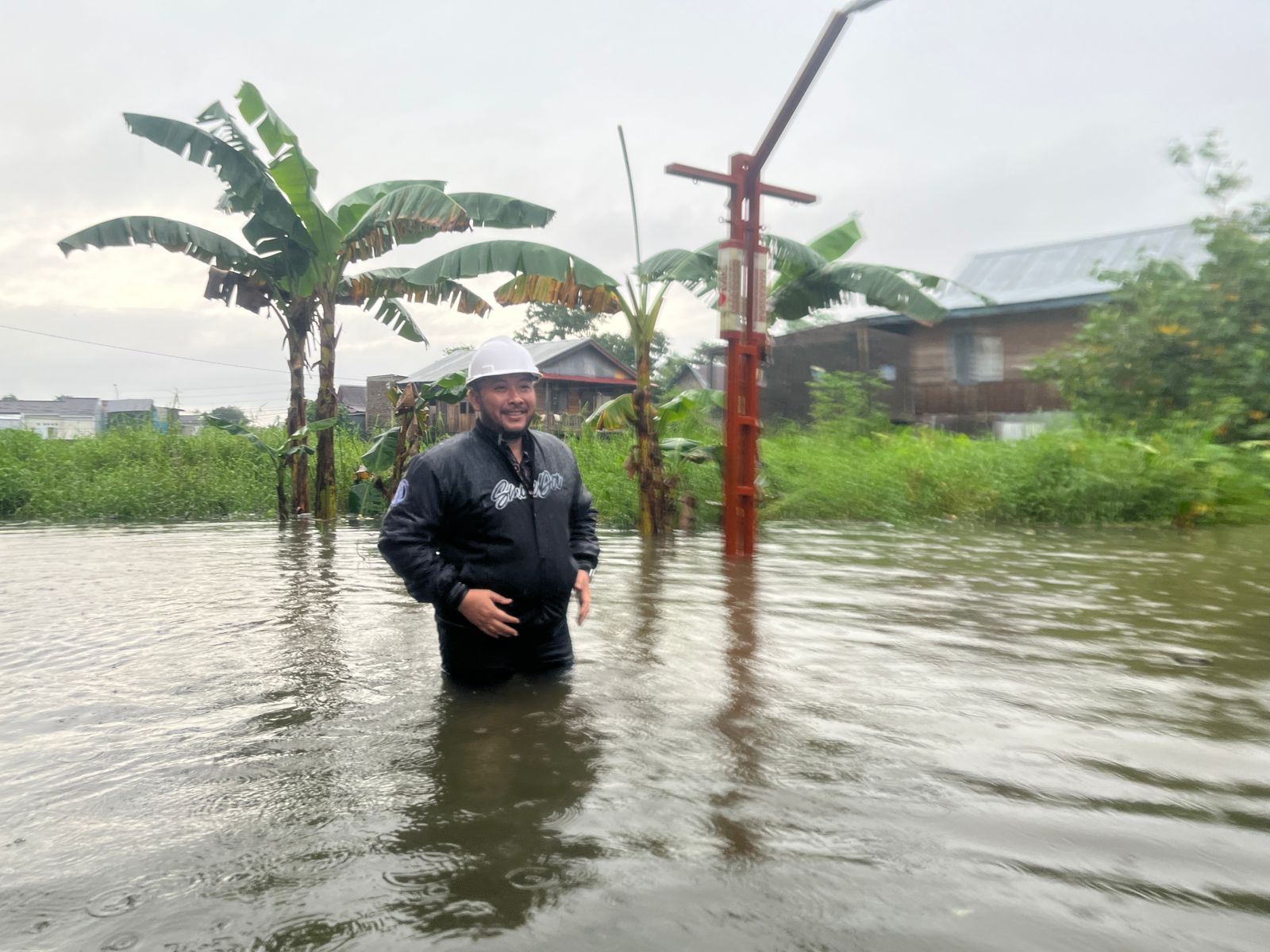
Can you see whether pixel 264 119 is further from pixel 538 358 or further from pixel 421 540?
pixel 538 358

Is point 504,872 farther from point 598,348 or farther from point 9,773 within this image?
point 598,348

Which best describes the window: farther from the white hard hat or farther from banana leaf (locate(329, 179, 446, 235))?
the white hard hat

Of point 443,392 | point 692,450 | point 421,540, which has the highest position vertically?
point 443,392

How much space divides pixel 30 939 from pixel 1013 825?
2.56 m

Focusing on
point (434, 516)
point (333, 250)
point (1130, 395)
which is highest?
point (333, 250)

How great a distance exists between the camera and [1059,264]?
26578mm

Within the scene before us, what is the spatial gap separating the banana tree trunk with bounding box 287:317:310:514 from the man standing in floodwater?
40.0 feet

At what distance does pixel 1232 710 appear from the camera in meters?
4.30

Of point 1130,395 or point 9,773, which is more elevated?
point 1130,395

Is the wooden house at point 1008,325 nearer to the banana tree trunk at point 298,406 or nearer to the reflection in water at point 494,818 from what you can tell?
the banana tree trunk at point 298,406

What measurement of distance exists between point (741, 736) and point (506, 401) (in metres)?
1.77

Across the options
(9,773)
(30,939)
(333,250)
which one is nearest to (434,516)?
(9,773)

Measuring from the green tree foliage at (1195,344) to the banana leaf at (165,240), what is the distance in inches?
563

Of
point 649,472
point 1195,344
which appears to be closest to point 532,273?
point 649,472
